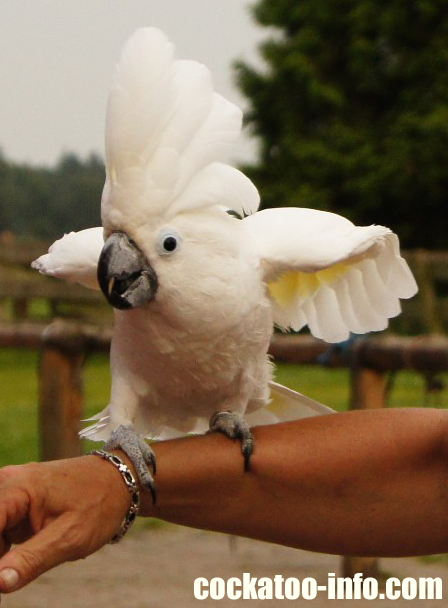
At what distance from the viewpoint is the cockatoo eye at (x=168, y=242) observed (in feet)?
3.00

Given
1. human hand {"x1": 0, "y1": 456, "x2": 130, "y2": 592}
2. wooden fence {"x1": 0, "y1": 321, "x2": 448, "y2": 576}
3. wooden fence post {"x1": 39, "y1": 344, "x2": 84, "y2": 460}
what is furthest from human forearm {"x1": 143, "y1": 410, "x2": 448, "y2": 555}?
wooden fence post {"x1": 39, "y1": 344, "x2": 84, "y2": 460}

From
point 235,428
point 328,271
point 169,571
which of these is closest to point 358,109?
point 169,571

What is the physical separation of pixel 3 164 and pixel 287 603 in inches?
61.8

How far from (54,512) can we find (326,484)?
0.32 metres

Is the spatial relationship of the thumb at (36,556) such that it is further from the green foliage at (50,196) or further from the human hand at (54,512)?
the green foliage at (50,196)

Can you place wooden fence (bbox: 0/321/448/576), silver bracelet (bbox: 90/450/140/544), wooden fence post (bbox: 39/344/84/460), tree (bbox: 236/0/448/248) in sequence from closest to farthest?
1. silver bracelet (bbox: 90/450/140/544)
2. wooden fence (bbox: 0/321/448/576)
3. wooden fence post (bbox: 39/344/84/460)
4. tree (bbox: 236/0/448/248)

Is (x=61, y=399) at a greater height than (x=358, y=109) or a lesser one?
lesser

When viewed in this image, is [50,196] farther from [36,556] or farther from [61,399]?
[36,556]

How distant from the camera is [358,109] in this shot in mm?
7586

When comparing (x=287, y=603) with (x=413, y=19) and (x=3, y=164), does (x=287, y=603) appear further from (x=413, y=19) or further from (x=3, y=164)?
(x=413, y=19)

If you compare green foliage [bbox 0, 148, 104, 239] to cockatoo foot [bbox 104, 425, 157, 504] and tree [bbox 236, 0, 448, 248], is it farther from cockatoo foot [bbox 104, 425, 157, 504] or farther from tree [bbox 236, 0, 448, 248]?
tree [bbox 236, 0, 448, 248]

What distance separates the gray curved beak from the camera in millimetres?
888

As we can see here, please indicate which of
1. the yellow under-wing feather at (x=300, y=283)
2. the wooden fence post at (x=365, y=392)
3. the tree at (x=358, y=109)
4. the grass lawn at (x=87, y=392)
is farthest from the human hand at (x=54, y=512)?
the tree at (x=358, y=109)

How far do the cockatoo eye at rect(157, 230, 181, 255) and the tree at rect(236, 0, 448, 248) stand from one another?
5963 mm
